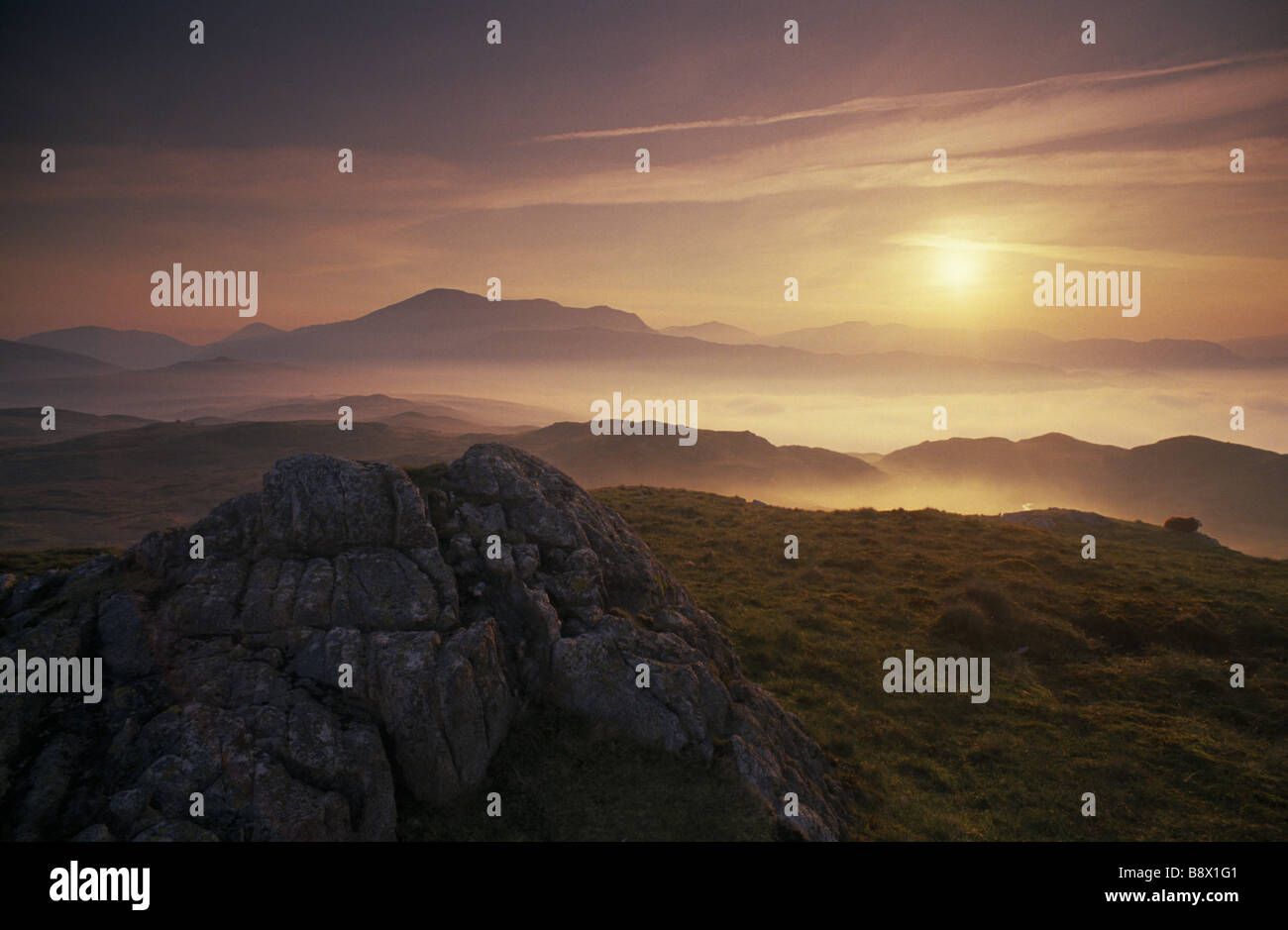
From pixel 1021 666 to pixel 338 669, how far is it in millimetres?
27250

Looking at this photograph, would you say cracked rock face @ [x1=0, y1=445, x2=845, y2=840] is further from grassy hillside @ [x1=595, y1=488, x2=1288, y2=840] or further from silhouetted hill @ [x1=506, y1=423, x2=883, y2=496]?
silhouetted hill @ [x1=506, y1=423, x2=883, y2=496]

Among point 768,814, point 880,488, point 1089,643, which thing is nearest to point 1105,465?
point 880,488

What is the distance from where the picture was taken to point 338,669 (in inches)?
548

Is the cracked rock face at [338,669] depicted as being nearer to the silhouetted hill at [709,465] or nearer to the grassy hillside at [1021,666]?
the grassy hillside at [1021,666]

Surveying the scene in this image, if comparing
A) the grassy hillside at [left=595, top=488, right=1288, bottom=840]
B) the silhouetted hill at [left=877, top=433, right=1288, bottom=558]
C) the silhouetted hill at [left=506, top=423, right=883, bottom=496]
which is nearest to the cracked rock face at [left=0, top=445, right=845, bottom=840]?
the grassy hillside at [left=595, top=488, right=1288, bottom=840]

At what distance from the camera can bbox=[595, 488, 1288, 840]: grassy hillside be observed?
17.6 meters

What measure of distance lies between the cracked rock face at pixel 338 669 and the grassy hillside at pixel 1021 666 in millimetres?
4782

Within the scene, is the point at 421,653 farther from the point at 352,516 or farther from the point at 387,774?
the point at 352,516

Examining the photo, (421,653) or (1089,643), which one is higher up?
(421,653)

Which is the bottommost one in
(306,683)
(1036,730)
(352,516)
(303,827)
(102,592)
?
(1036,730)

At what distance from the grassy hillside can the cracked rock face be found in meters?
Answer: 4.78

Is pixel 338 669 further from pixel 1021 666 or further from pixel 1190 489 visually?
pixel 1190 489
